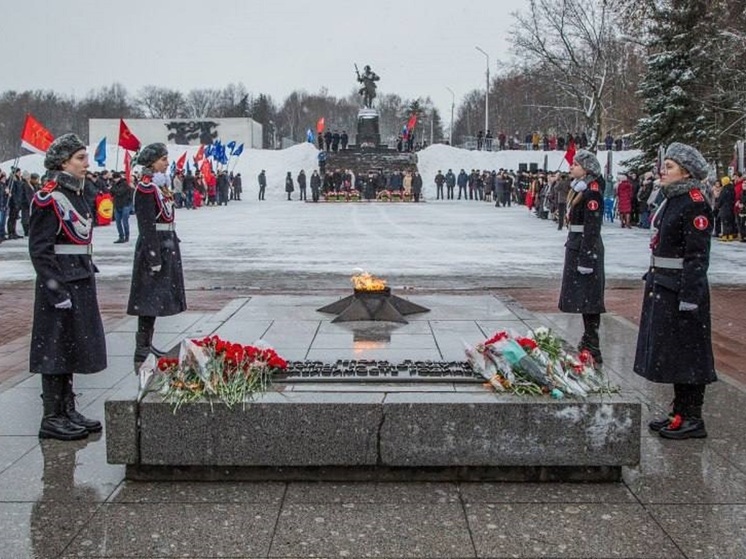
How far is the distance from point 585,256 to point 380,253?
11429mm

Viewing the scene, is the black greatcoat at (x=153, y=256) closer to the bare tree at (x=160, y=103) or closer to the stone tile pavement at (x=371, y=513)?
the stone tile pavement at (x=371, y=513)

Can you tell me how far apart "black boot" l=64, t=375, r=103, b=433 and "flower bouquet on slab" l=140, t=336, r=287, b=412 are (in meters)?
0.77

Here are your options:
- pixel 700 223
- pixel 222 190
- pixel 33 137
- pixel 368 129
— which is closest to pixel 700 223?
pixel 700 223

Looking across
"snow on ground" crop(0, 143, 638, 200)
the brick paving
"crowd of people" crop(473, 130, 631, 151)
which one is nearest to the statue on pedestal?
"snow on ground" crop(0, 143, 638, 200)

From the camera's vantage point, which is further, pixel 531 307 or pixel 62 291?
pixel 531 307

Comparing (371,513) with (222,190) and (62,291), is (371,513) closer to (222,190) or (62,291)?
(62,291)

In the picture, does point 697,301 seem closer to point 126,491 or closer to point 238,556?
point 238,556

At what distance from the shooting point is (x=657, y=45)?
32219 millimetres

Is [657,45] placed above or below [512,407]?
above

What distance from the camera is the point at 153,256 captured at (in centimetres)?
735

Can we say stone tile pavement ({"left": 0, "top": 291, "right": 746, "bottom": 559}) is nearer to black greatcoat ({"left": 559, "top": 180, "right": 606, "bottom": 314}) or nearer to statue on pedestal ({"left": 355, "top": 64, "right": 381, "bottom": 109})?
black greatcoat ({"left": 559, "top": 180, "right": 606, "bottom": 314})

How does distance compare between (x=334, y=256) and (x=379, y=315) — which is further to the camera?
(x=334, y=256)

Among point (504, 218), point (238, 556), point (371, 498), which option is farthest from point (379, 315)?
point (504, 218)

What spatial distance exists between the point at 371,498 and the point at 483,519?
2.00ft
